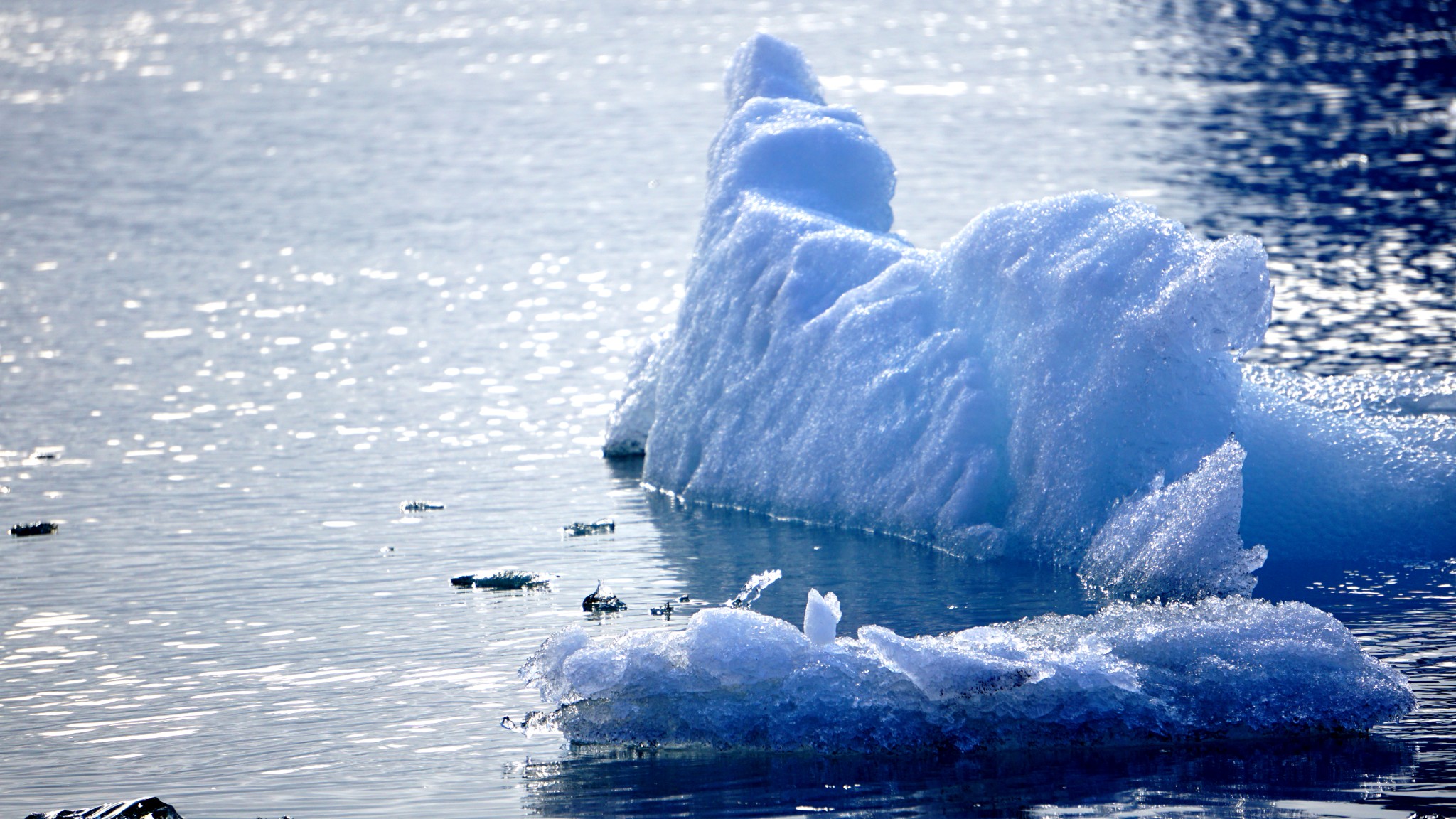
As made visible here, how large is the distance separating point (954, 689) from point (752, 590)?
3.65 m

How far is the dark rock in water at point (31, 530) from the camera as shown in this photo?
15820mm

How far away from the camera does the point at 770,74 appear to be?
60.7 ft

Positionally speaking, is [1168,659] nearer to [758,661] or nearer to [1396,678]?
[1396,678]

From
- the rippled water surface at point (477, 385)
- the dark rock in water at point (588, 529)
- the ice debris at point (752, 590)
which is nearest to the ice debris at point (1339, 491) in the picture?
the rippled water surface at point (477, 385)

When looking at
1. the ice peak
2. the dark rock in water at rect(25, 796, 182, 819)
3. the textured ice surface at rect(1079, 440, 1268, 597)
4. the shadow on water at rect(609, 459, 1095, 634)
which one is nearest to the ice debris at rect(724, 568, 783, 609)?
the shadow on water at rect(609, 459, 1095, 634)

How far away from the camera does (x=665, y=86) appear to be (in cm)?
5022

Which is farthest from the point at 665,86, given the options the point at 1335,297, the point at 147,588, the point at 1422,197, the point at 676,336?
the point at 147,588

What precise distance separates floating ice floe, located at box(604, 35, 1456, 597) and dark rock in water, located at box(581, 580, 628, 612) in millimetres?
2461

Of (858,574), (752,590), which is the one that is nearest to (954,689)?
(752,590)

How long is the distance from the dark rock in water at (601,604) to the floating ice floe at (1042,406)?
246 centimetres

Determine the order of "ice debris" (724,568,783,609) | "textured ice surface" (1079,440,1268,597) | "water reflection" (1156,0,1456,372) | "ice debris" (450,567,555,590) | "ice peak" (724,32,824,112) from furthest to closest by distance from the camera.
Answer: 1. "water reflection" (1156,0,1456,372)
2. "ice peak" (724,32,824,112)
3. "ice debris" (450,567,555,590)
4. "ice debris" (724,568,783,609)
5. "textured ice surface" (1079,440,1268,597)

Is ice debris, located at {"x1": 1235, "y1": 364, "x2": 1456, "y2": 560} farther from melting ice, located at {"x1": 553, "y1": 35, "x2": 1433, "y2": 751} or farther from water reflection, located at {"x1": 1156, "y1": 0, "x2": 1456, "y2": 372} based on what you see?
water reflection, located at {"x1": 1156, "y1": 0, "x2": 1456, "y2": 372}

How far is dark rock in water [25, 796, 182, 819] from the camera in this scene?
8898 mm

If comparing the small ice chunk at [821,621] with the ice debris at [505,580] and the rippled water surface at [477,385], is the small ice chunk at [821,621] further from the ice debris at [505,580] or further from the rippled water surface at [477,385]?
the ice debris at [505,580]
